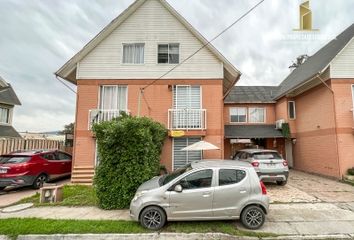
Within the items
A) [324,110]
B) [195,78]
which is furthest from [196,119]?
[324,110]

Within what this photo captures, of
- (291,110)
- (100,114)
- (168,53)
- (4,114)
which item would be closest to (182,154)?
(100,114)

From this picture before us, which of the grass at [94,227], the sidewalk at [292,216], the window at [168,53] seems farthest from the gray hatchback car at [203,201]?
the window at [168,53]

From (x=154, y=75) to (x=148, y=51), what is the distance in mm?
1459

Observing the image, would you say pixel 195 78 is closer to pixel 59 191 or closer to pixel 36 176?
pixel 59 191

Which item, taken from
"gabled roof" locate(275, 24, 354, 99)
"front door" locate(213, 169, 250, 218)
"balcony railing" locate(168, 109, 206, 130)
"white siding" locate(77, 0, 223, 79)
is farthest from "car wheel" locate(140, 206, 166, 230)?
"gabled roof" locate(275, 24, 354, 99)

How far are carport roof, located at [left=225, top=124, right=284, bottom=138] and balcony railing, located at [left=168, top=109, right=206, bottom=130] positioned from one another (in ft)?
19.3

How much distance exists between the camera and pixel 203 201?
19.5 ft

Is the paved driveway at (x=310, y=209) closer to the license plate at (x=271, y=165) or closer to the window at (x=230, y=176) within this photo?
the license plate at (x=271, y=165)

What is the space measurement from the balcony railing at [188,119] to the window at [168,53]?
3050 mm

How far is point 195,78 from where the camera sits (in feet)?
41.9

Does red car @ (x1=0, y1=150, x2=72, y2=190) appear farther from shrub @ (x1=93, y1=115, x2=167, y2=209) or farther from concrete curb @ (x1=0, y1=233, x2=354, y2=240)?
concrete curb @ (x1=0, y1=233, x2=354, y2=240)

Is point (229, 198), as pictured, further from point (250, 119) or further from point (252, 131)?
point (250, 119)

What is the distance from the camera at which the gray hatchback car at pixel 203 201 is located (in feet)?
19.3

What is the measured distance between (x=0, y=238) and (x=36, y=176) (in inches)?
224
